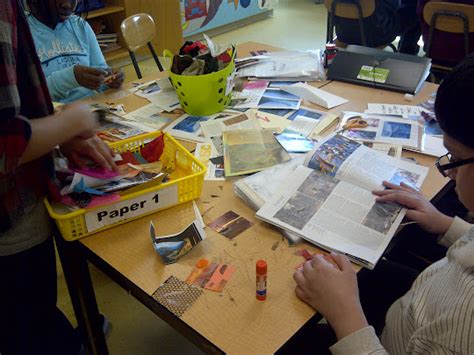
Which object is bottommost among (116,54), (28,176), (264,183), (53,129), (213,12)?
(116,54)

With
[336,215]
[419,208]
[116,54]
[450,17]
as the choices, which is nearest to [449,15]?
[450,17]

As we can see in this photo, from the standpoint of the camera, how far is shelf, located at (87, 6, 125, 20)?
3.60m

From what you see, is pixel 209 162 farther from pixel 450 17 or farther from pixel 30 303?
pixel 450 17

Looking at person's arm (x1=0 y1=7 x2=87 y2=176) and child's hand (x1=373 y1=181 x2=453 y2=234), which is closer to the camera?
person's arm (x1=0 y1=7 x2=87 y2=176)

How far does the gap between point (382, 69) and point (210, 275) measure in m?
1.32

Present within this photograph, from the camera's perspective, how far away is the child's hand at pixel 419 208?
110 cm

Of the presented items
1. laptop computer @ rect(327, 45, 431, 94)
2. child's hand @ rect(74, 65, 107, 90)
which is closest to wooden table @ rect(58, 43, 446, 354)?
laptop computer @ rect(327, 45, 431, 94)

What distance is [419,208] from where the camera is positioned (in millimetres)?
1119

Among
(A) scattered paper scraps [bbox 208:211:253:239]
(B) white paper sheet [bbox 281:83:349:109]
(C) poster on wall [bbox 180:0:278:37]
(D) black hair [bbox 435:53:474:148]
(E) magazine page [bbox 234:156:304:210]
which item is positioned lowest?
(C) poster on wall [bbox 180:0:278:37]

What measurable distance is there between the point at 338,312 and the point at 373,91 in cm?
117

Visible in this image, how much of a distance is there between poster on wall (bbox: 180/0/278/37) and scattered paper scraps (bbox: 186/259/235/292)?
385 centimetres

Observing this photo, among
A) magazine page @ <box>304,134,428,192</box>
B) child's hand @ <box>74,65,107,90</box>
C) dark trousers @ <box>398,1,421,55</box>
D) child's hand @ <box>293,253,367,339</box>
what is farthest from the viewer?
dark trousers @ <box>398,1,421,55</box>

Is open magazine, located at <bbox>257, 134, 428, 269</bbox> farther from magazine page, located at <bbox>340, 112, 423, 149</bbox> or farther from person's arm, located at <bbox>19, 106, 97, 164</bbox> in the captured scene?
person's arm, located at <bbox>19, 106, 97, 164</bbox>

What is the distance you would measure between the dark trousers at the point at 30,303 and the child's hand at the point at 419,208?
35.4 inches
